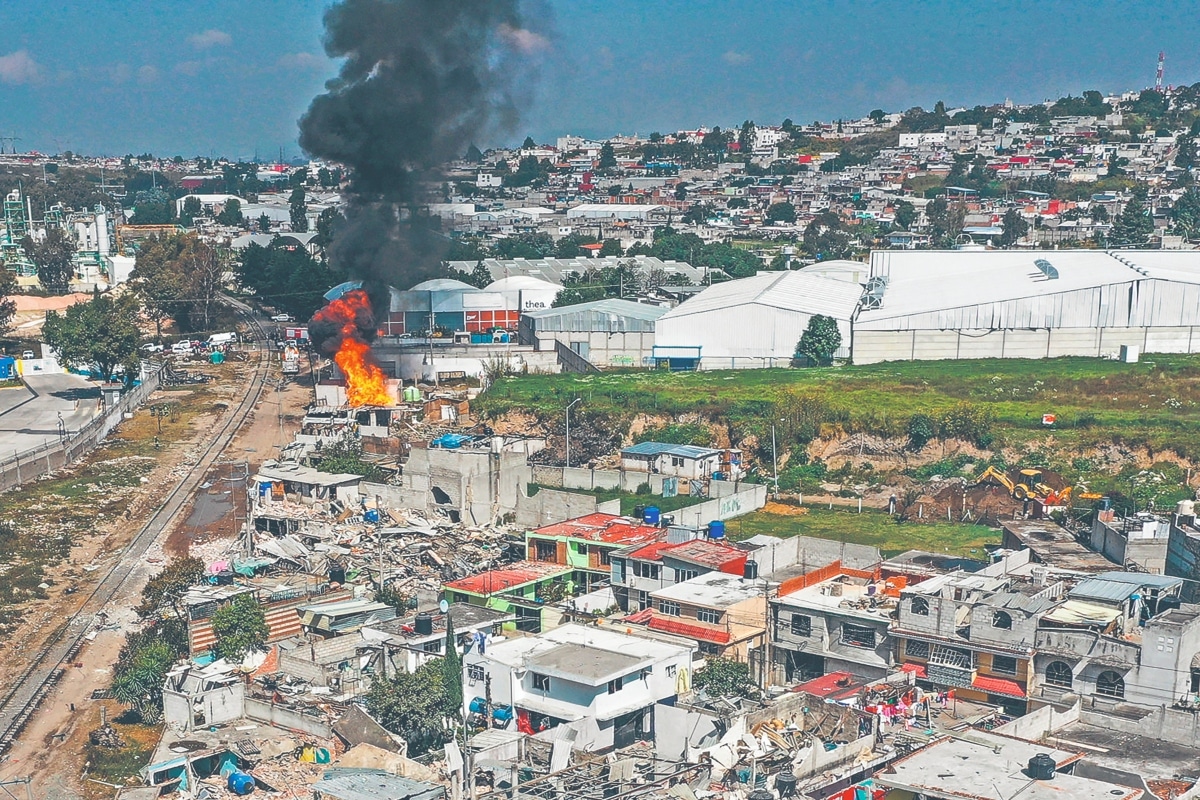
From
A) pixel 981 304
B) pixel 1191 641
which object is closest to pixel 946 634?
pixel 1191 641

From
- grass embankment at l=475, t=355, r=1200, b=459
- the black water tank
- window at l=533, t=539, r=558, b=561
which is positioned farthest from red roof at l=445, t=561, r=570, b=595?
grass embankment at l=475, t=355, r=1200, b=459

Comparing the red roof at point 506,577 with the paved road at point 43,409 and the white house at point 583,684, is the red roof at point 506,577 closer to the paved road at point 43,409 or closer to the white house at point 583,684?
the white house at point 583,684

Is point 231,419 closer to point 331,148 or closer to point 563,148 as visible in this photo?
point 331,148

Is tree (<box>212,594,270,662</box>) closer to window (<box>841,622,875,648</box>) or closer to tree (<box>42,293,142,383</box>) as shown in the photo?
window (<box>841,622,875,648</box>)

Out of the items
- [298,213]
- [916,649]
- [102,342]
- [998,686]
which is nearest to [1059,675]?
[998,686]

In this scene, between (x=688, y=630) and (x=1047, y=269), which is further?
(x=1047, y=269)

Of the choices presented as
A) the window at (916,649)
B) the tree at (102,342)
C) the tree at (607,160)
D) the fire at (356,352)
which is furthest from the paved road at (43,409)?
the tree at (607,160)

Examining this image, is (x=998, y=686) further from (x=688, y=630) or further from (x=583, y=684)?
(x=583, y=684)
